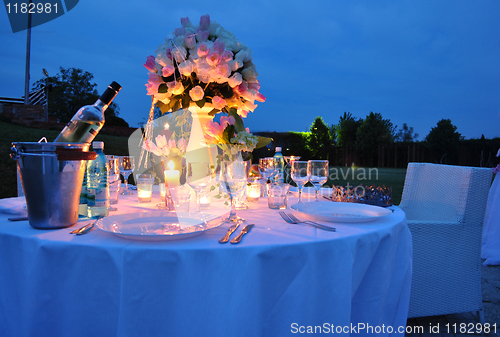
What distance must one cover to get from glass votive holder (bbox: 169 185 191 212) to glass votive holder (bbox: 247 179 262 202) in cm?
40

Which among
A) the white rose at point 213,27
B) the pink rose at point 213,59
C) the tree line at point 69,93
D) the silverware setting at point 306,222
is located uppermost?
the tree line at point 69,93

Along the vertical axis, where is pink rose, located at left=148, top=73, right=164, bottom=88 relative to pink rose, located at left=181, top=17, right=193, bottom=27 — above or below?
below

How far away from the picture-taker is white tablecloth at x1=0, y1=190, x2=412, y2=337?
0.71 metres

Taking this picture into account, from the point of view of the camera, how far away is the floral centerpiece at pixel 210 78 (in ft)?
4.89

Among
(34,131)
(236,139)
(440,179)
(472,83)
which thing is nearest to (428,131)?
(440,179)

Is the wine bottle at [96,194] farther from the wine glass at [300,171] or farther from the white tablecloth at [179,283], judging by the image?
the wine glass at [300,171]

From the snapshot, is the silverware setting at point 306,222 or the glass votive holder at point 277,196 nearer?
the silverware setting at point 306,222

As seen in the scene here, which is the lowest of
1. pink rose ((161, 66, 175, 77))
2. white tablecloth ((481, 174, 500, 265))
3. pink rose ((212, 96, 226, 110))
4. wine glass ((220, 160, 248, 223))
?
white tablecloth ((481, 174, 500, 265))

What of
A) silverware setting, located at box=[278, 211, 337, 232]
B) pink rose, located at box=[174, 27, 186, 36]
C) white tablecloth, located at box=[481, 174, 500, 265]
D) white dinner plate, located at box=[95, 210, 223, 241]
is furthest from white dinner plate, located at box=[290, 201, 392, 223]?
white tablecloth, located at box=[481, 174, 500, 265]

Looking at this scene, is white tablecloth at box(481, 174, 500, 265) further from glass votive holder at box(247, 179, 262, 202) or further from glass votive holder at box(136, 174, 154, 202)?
glass votive holder at box(136, 174, 154, 202)

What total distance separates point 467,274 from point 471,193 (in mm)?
597

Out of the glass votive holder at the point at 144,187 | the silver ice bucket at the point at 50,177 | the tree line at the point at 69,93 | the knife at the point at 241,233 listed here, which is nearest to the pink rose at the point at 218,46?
the glass votive holder at the point at 144,187

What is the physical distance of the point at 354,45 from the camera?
36125 millimetres

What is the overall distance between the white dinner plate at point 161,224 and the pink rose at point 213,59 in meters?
0.87
